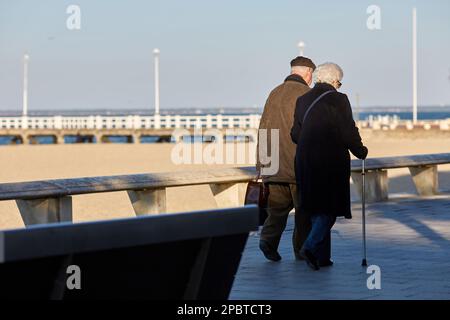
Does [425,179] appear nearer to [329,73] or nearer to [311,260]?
[329,73]

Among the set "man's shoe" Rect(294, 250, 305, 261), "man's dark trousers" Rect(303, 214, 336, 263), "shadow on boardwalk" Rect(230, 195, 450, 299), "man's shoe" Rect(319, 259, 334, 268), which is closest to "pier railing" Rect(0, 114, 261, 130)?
"shadow on boardwalk" Rect(230, 195, 450, 299)

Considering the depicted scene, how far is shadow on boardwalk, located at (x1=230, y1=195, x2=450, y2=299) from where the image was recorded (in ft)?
27.8

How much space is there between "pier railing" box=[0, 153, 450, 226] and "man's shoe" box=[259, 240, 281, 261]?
1.94 metres

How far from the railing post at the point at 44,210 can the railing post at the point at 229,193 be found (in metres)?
3.14

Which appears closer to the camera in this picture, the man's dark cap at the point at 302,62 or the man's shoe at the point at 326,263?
the man's shoe at the point at 326,263

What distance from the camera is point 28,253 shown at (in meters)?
4.41

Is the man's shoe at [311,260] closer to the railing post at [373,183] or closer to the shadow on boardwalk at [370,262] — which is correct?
the shadow on boardwalk at [370,262]

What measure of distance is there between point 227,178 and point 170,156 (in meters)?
35.3

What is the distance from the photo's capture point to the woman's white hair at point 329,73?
32.5 feet

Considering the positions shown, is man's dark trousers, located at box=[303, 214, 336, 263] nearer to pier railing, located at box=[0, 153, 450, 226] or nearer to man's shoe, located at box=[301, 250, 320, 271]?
man's shoe, located at box=[301, 250, 320, 271]

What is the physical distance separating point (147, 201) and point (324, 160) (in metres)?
3.49

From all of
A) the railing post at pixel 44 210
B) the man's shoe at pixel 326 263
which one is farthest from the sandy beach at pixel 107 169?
the man's shoe at pixel 326 263
